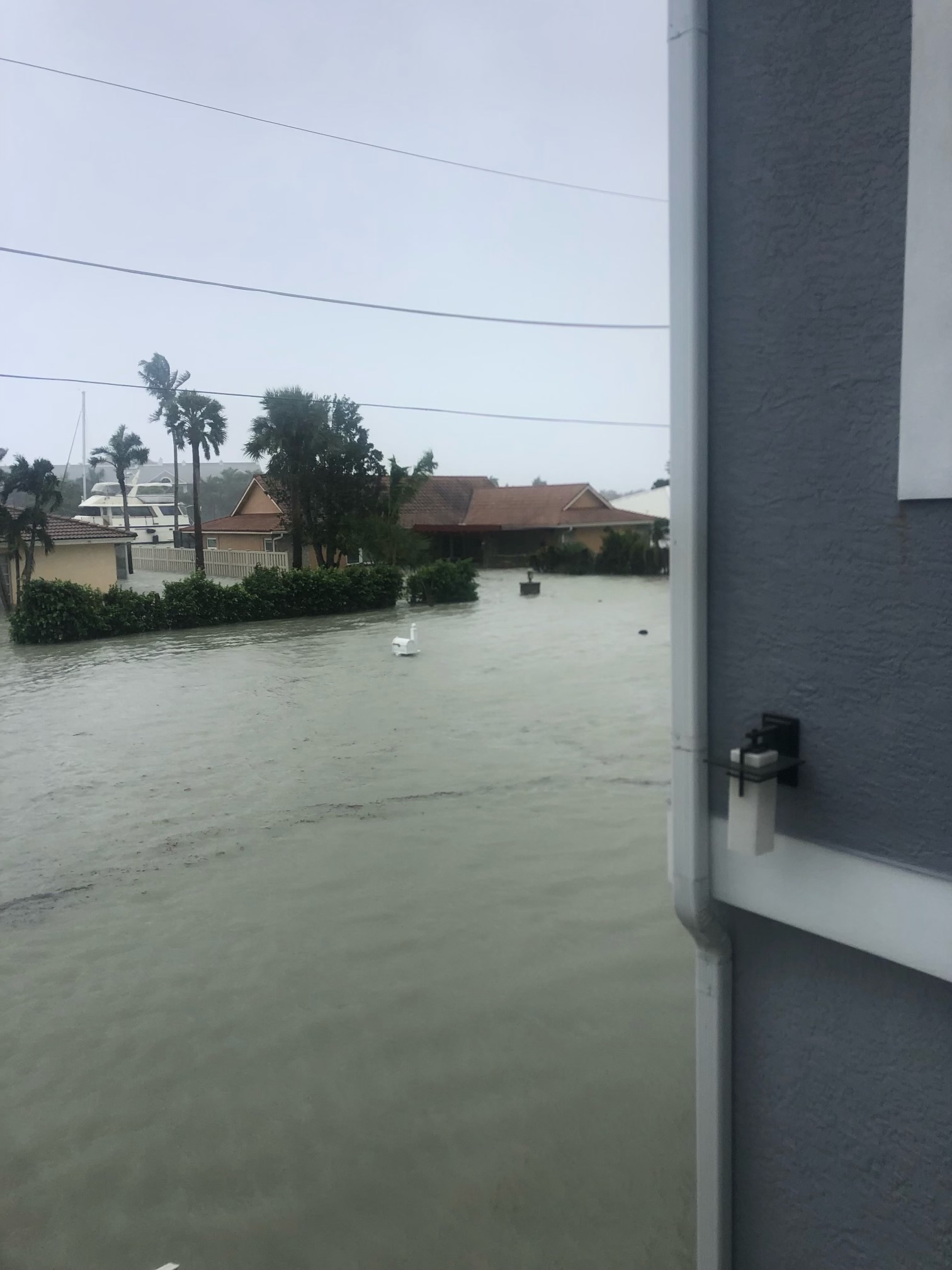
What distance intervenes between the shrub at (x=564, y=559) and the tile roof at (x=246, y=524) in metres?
7.37

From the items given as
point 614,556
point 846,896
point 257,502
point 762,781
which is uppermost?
point 257,502

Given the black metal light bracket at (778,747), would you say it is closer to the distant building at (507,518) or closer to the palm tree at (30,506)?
the palm tree at (30,506)

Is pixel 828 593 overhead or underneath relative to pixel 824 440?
underneath

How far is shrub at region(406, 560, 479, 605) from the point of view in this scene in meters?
18.5

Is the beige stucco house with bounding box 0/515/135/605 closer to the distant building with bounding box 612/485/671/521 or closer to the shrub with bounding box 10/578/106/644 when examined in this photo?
the shrub with bounding box 10/578/106/644

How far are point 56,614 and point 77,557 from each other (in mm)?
850

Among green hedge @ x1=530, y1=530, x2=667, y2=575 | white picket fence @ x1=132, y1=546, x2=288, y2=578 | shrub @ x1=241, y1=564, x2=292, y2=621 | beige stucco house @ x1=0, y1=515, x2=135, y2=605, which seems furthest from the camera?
green hedge @ x1=530, y1=530, x2=667, y2=575

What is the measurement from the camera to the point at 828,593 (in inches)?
51.9

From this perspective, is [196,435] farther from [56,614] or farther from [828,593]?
[828,593]

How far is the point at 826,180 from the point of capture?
1.28m

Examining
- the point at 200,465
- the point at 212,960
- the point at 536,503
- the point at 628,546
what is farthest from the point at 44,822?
the point at 628,546

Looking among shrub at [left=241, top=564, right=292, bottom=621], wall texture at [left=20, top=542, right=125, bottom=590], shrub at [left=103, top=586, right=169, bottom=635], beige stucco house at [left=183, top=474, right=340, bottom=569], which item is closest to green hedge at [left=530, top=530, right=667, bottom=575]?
shrub at [left=241, top=564, right=292, bottom=621]

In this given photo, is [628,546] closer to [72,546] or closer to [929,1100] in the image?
[72,546]

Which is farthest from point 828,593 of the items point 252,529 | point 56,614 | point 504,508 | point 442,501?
point 504,508
